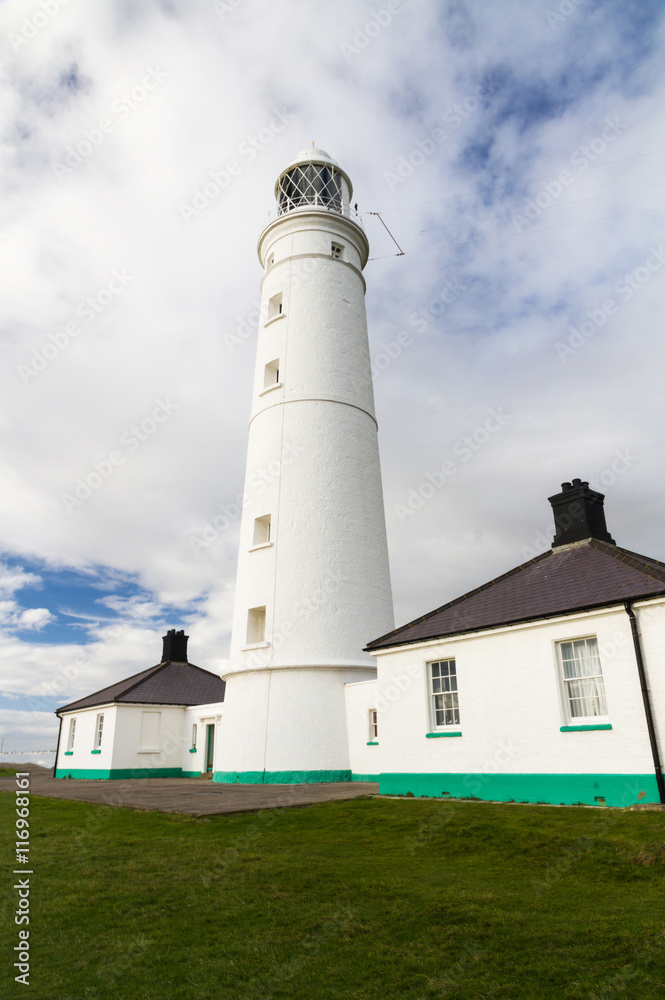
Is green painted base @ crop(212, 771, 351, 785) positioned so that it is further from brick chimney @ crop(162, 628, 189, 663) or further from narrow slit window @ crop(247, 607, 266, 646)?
brick chimney @ crop(162, 628, 189, 663)

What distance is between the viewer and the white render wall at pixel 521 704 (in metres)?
10.7

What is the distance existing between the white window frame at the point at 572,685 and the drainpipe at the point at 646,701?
0.74 metres

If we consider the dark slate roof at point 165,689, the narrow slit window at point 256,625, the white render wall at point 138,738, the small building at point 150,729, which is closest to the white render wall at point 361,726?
the narrow slit window at point 256,625

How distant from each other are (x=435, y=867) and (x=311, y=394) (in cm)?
1474

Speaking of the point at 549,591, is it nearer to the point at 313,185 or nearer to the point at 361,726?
the point at 361,726

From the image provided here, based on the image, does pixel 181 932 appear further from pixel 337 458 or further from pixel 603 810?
pixel 337 458

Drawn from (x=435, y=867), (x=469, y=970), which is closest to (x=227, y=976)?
(x=469, y=970)

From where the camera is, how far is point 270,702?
1716cm

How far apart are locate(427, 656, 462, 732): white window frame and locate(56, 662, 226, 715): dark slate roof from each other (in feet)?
48.1

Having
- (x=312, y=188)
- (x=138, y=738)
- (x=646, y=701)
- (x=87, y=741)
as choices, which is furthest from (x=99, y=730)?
(x=312, y=188)

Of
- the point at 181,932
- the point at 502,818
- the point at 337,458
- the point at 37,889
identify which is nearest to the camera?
the point at 181,932

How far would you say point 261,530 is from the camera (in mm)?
19547

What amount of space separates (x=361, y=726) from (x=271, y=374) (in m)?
11.5

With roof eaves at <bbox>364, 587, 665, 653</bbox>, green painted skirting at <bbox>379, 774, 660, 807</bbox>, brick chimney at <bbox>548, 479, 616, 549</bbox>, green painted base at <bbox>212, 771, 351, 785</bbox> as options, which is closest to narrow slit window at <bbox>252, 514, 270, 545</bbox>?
roof eaves at <bbox>364, 587, 665, 653</bbox>
